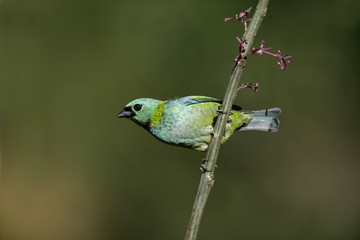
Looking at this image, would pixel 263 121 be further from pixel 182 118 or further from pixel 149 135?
pixel 149 135

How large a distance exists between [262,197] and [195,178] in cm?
97

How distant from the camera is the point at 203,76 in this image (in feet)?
21.0

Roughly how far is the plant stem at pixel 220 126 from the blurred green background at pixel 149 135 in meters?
3.83

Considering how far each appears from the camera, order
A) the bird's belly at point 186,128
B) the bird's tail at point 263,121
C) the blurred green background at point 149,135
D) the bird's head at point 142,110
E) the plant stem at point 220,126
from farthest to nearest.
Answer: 1. the blurred green background at point 149,135
2. the bird's tail at point 263,121
3. the bird's head at point 142,110
4. the bird's belly at point 186,128
5. the plant stem at point 220,126

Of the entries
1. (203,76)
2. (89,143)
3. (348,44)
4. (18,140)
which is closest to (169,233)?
(89,143)

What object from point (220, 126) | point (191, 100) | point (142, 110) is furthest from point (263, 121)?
point (220, 126)

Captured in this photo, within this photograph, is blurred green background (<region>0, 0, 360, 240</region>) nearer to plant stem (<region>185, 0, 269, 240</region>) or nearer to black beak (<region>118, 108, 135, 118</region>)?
black beak (<region>118, 108, 135, 118</region>)

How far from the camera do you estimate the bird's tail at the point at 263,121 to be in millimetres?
3525

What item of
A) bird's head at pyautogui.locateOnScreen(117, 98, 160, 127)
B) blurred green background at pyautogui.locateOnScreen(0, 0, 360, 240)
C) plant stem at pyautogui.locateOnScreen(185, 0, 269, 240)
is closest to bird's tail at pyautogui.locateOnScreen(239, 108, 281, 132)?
bird's head at pyautogui.locateOnScreen(117, 98, 160, 127)

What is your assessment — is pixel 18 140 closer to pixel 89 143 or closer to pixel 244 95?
pixel 89 143

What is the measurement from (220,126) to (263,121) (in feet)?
5.12

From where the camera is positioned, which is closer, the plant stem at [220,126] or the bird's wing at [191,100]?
the plant stem at [220,126]

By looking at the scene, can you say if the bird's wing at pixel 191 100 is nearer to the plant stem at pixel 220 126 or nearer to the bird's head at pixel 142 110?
the bird's head at pixel 142 110

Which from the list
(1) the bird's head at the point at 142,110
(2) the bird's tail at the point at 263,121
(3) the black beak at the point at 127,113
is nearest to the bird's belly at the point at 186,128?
(1) the bird's head at the point at 142,110
